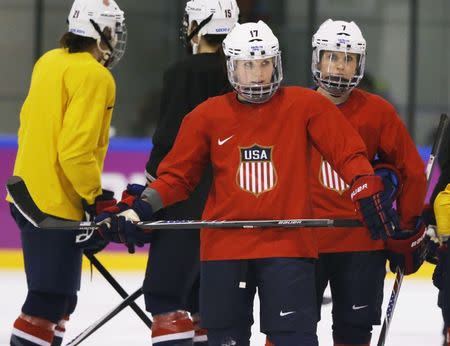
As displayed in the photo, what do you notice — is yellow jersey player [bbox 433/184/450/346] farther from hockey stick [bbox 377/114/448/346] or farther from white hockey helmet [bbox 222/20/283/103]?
white hockey helmet [bbox 222/20/283/103]

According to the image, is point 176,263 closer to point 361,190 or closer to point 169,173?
point 169,173

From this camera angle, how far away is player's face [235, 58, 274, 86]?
3.97m

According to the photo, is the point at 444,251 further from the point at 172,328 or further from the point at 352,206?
the point at 172,328

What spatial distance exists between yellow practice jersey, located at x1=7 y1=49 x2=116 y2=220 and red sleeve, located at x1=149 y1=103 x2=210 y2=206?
1.64 ft

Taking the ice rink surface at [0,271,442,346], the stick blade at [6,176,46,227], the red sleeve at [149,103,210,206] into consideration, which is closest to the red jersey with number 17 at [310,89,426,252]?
the red sleeve at [149,103,210,206]

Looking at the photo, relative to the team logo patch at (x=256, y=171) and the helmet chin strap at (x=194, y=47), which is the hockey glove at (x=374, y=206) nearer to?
the team logo patch at (x=256, y=171)

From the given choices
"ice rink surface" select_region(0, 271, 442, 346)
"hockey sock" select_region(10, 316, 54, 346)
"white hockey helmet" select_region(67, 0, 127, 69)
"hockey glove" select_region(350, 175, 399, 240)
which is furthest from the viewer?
"ice rink surface" select_region(0, 271, 442, 346)

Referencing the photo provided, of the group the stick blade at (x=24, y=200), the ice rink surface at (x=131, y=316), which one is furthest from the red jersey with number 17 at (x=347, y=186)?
the ice rink surface at (x=131, y=316)

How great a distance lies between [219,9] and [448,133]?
2.54ft

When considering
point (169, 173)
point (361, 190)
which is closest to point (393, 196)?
point (361, 190)

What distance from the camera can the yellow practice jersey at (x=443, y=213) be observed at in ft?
14.1

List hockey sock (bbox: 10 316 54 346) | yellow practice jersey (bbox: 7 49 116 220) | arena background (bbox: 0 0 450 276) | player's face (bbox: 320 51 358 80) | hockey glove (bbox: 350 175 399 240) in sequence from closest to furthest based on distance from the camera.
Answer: hockey glove (bbox: 350 175 399 240) < player's face (bbox: 320 51 358 80) < yellow practice jersey (bbox: 7 49 116 220) < hockey sock (bbox: 10 316 54 346) < arena background (bbox: 0 0 450 276)

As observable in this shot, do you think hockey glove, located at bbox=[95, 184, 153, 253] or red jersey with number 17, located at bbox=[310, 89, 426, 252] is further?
red jersey with number 17, located at bbox=[310, 89, 426, 252]

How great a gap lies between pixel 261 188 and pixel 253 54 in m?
0.36
